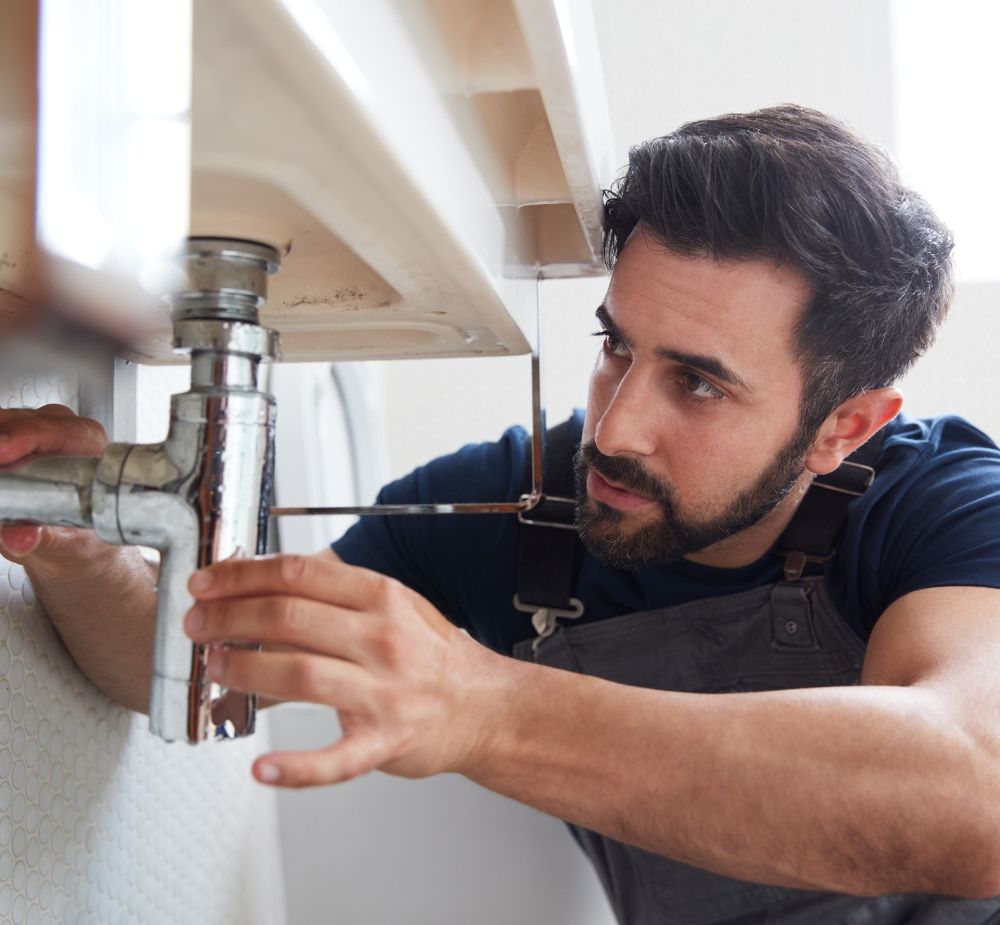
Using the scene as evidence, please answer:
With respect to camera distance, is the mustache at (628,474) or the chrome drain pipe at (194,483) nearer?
the chrome drain pipe at (194,483)

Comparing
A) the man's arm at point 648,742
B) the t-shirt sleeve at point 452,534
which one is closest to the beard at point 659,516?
the t-shirt sleeve at point 452,534

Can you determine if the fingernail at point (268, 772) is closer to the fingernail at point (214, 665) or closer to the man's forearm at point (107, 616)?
the fingernail at point (214, 665)

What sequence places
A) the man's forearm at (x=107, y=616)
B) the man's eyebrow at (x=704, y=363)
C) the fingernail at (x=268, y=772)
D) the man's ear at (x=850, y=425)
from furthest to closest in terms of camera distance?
the man's ear at (x=850, y=425)
the man's eyebrow at (x=704, y=363)
the man's forearm at (x=107, y=616)
the fingernail at (x=268, y=772)

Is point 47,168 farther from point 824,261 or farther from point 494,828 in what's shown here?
point 494,828

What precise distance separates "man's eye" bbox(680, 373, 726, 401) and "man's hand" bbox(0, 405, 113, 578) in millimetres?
427

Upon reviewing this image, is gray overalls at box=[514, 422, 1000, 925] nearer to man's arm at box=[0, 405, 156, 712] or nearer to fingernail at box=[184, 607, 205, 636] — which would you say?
man's arm at box=[0, 405, 156, 712]

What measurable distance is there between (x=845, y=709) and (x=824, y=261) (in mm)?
397

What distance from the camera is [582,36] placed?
438 millimetres

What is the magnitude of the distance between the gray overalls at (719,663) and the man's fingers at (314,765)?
541 millimetres

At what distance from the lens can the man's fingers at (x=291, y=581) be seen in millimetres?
362

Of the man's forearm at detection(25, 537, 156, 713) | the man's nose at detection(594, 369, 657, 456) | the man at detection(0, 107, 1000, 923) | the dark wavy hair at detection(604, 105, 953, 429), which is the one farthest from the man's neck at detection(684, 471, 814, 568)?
the man's forearm at detection(25, 537, 156, 713)

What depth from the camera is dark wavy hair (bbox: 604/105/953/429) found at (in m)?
0.77

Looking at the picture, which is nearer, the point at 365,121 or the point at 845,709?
the point at 365,121

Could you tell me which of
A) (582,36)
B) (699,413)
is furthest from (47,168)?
(699,413)
